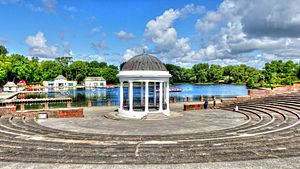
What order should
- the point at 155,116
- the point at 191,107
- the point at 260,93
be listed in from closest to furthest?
1. the point at 155,116
2. the point at 191,107
3. the point at 260,93

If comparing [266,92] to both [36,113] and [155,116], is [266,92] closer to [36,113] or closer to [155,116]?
[155,116]

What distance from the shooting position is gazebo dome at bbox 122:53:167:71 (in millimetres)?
29453

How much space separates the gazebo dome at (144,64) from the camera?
29453mm

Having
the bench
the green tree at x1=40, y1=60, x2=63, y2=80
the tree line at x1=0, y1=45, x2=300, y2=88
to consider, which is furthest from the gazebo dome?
the green tree at x1=40, y1=60, x2=63, y2=80

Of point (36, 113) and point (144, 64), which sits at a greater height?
point (144, 64)

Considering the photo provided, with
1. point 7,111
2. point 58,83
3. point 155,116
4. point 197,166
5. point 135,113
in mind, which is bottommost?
point 197,166

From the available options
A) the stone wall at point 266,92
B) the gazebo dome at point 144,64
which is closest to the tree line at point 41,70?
the gazebo dome at point 144,64

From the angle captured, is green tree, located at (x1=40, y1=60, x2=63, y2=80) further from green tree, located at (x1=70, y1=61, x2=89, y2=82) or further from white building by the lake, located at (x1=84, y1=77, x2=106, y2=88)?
white building by the lake, located at (x1=84, y1=77, x2=106, y2=88)

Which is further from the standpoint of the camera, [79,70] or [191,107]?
[79,70]

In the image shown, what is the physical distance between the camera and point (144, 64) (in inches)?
1167

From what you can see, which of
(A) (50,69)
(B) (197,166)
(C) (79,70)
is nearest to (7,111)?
(B) (197,166)

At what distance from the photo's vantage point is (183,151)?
13211mm

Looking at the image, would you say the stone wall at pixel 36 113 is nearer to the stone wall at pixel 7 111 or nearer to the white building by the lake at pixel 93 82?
the stone wall at pixel 7 111

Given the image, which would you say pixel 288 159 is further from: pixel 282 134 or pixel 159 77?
pixel 159 77
